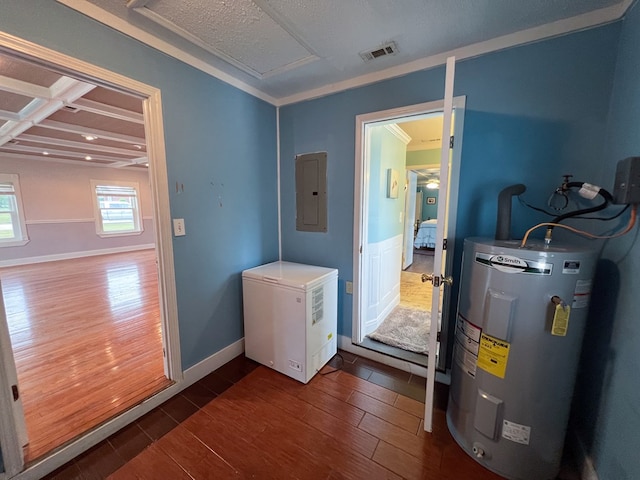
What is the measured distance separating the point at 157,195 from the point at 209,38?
1044 millimetres

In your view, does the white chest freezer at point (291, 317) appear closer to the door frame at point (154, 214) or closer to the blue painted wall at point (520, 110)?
the door frame at point (154, 214)

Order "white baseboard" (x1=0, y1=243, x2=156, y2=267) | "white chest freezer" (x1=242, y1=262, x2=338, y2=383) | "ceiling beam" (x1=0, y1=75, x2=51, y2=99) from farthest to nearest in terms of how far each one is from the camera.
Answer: "white baseboard" (x1=0, y1=243, x2=156, y2=267) → "ceiling beam" (x1=0, y1=75, x2=51, y2=99) → "white chest freezer" (x1=242, y1=262, x2=338, y2=383)

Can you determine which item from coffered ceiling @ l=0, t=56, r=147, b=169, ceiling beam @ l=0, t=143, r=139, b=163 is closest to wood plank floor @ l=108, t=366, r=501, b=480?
coffered ceiling @ l=0, t=56, r=147, b=169

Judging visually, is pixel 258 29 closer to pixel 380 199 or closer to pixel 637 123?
pixel 380 199

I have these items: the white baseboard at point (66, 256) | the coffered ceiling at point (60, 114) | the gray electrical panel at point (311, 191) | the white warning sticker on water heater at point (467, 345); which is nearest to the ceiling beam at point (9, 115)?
the coffered ceiling at point (60, 114)

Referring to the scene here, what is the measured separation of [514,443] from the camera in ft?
4.06

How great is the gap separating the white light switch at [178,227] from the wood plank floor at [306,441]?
1.22 m

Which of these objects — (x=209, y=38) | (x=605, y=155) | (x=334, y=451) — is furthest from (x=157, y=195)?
(x=605, y=155)

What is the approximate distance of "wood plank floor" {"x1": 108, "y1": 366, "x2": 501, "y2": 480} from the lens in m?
1.29

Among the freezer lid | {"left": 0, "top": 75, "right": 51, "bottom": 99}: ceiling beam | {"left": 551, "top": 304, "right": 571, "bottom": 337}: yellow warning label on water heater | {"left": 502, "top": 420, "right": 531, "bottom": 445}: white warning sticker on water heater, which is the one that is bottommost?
{"left": 502, "top": 420, "right": 531, "bottom": 445}: white warning sticker on water heater

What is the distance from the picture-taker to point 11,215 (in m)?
5.38

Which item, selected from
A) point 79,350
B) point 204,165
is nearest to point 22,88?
point 204,165

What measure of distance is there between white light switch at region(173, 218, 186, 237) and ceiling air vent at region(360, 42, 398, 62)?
174 cm

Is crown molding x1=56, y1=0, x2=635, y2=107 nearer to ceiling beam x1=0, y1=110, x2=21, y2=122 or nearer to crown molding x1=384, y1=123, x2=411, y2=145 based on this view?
crown molding x1=384, y1=123, x2=411, y2=145
